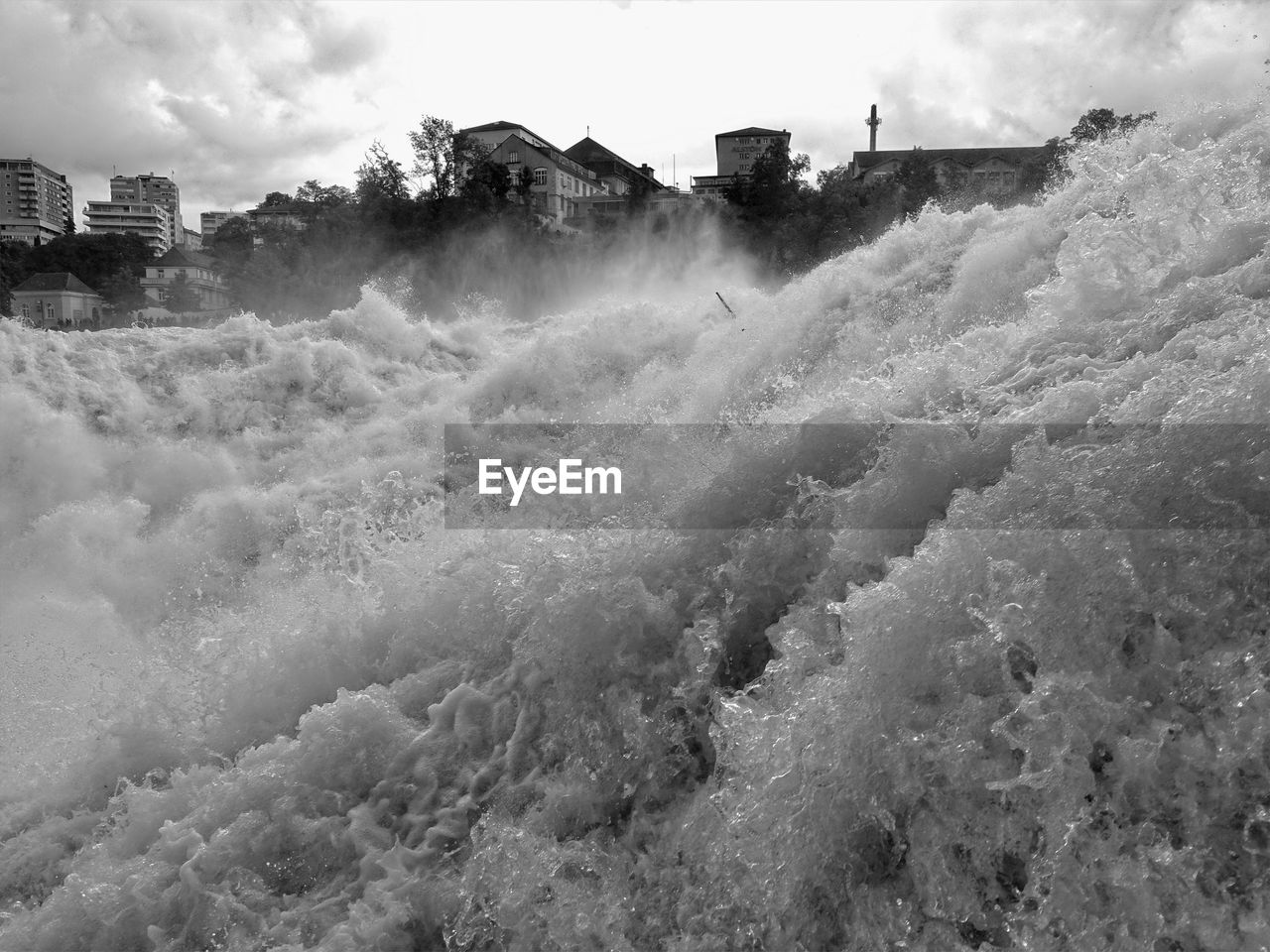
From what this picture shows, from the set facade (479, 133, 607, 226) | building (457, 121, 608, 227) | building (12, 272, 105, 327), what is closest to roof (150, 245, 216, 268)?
building (12, 272, 105, 327)

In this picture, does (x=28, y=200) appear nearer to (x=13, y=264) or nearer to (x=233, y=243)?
(x=13, y=264)

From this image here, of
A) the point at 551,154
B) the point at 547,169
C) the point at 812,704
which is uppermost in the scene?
the point at 551,154

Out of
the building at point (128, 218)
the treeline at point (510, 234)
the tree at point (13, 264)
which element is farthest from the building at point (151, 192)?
the treeline at point (510, 234)

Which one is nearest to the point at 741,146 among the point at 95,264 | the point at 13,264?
the point at 95,264

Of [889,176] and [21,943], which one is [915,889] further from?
[889,176]

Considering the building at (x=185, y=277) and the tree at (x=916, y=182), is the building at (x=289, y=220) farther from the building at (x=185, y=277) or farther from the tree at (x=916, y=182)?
the tree at (x=916, y=182)

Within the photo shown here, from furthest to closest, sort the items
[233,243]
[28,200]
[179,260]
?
[28,200] → [179,260] → [233,243]
